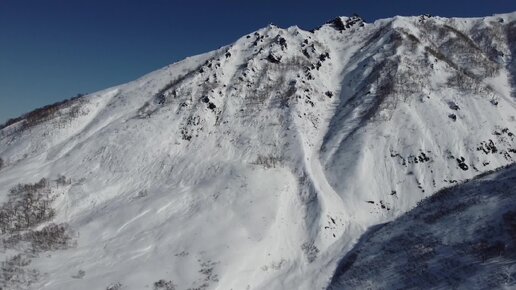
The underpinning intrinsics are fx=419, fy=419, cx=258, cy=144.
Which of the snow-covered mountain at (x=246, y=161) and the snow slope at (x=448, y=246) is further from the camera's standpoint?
the snow-covered mountain at (x=246, y=161)

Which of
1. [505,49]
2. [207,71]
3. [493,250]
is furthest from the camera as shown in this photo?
[505,49]

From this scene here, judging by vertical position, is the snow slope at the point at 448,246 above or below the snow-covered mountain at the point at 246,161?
below

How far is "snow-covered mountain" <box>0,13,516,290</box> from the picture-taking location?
32.2 metres

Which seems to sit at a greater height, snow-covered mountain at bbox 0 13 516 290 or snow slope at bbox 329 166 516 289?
snow-covered mountain at bbox 0 13 516 290

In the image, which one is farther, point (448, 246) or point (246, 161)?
point (246, 161)

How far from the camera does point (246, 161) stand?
1781 inches

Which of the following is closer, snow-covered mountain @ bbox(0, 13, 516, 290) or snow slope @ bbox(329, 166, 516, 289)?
snow slope @ bbox(329, 166, 516, 289)

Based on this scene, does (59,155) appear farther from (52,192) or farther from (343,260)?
(343,260)

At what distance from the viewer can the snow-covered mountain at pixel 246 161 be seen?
3219 centimetres

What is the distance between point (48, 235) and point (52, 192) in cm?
656

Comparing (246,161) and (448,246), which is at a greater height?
(246,161)

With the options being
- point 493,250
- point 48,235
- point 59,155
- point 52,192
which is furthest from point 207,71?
point 493,250

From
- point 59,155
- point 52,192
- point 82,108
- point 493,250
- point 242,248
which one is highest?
point 82,108

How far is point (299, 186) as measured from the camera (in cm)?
4159
